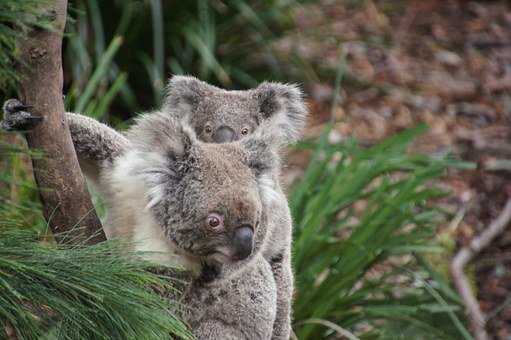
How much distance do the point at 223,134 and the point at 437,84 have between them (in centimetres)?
483

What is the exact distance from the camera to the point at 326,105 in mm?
7746

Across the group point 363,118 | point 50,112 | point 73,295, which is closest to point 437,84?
point 363,118

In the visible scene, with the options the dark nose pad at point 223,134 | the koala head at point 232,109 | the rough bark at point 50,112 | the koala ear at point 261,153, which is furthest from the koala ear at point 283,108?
the rough bark at point 50,112

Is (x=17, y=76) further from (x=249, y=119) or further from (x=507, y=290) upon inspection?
(x=507, y=290)

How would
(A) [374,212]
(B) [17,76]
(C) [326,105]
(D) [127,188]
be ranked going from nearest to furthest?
(B) [17,76], (D) [127,188], (A) [374,212], (C) [326,105]

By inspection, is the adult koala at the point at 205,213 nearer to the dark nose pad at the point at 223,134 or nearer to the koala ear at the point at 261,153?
the koala ear at the point at 261,153

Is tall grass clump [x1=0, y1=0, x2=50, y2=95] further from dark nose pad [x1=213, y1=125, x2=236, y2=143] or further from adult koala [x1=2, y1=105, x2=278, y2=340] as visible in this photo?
dark nose pad [x1=213, y1=125, x2=236, y2=143]

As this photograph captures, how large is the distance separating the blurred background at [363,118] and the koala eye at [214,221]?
64 centimetres

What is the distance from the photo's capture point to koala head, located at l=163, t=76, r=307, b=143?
389 centimetres

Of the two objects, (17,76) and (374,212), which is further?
(374,212)

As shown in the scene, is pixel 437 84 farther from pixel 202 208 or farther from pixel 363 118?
pixel 202 208

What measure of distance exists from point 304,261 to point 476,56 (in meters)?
4.33

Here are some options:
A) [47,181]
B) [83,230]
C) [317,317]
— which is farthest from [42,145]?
[317,317]

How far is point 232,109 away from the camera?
3.96 meters
